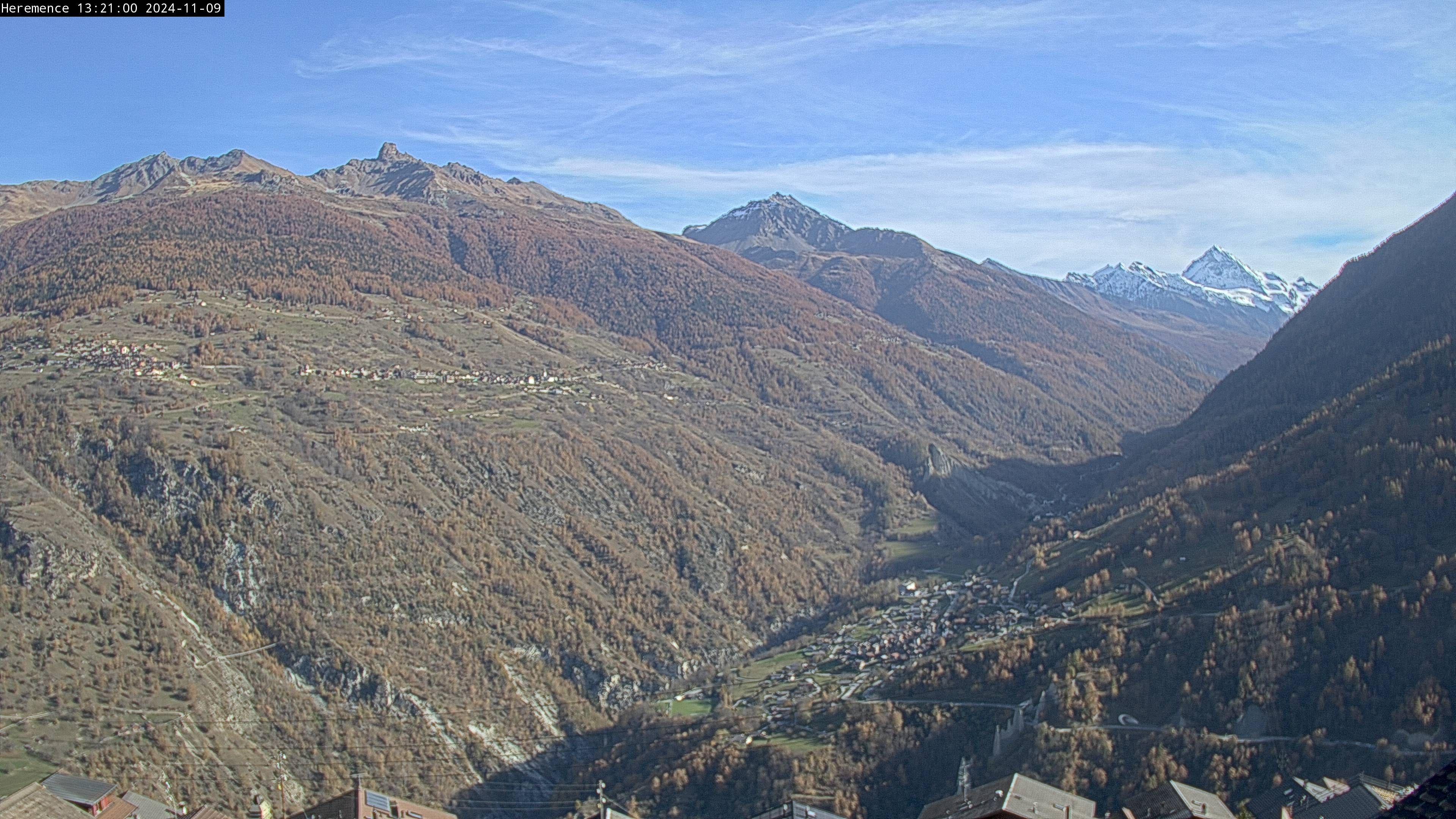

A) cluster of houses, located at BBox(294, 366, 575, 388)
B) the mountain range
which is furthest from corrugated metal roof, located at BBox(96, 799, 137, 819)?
cluster of houses, located at BBox(294, 366, 575, 388)

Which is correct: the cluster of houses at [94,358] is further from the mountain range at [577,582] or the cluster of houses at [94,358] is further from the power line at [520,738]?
the power line at [520,738]

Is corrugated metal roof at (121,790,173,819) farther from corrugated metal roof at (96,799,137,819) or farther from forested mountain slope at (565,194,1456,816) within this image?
forested mountain slope at (565,194,1456,816)

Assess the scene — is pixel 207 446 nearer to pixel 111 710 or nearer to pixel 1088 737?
pixel 111 710

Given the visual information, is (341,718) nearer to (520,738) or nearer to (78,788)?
(520,738)

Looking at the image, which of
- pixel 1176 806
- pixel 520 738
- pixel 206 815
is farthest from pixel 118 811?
pixel 520 738

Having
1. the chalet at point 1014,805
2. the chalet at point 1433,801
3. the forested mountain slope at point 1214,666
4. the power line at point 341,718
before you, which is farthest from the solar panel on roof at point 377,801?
the chalet at point 1433,801

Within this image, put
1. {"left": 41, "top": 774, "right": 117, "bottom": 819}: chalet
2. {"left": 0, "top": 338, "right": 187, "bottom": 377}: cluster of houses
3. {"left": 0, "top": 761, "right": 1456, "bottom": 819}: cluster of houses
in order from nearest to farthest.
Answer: {"left": 0, "top": 761, "right": 1456, "bottom": 819}: cluster of houses → {"left": 41, "top": 774, "right": 117, "bottom": 819}: chalet → {"left": 0, "top": 338, "right": 187, "bottom": 377}: cluster of houses
